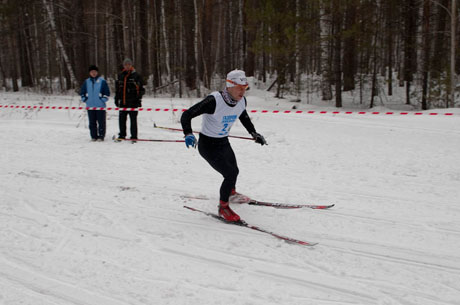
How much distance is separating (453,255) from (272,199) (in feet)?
8.12

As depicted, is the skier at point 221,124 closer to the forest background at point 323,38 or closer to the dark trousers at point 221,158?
the dark trousers at point 221,158

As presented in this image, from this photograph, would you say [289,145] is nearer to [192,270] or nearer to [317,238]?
[317,238]

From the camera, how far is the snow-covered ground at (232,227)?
3.18 meters

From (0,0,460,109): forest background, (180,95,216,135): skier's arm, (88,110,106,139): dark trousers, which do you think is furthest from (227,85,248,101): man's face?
(0,0,460,109): forest background

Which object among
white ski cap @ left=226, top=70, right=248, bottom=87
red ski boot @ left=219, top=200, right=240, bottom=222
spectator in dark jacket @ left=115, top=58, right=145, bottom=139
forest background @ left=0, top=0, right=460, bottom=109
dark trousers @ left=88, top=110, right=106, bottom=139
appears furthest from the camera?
forest background @ left=0, top=0, right=460, bottom=109

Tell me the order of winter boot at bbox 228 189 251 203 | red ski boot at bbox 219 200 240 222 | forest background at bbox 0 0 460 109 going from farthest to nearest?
forest background at bbox 0 0 460 109 → winter boot at bbox 228 189 251 203 → red ski boot at bbox 219 200 240 222

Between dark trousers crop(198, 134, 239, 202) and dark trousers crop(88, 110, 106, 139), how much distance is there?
5693 millimetres

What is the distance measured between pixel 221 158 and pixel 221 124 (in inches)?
17.4

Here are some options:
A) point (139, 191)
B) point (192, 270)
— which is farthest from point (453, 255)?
point (139, 191)

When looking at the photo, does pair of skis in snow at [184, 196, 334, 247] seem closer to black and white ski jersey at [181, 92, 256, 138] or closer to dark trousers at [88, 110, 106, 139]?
black and white ski jersey at [181, 92, 256, 138]

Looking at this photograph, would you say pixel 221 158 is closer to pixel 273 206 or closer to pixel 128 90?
pixel 273 206

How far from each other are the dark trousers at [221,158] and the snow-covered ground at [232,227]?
0.55 m

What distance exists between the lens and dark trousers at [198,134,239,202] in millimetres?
4641

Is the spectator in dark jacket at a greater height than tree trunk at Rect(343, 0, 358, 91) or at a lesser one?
lesser
